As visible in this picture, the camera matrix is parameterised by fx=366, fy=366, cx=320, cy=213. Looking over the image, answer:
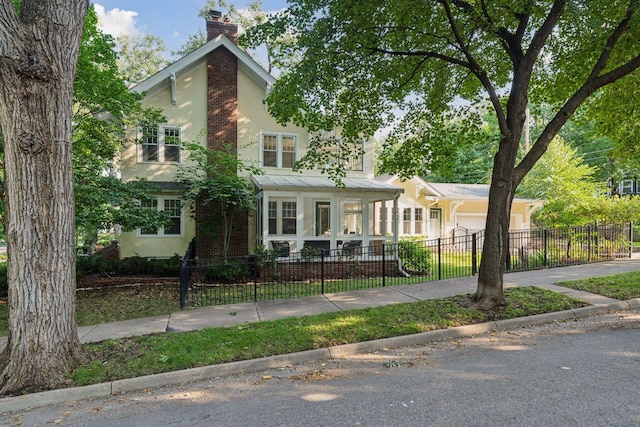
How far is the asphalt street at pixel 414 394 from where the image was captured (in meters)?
3.54

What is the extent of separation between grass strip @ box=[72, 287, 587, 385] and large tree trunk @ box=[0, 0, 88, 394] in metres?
0.57

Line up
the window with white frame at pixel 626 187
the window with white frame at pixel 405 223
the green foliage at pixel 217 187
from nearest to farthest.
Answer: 1. the green foliage at pixel 217 187
2. the window with white frame at pixel 405 223
3. the window with white frame at pixel 626 187

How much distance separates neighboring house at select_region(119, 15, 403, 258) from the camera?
520 inches

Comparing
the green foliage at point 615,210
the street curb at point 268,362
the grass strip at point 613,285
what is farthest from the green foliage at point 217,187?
the green foliage at point 615,210

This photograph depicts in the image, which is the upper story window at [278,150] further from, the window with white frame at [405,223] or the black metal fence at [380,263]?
the window with white frame at [405,223]

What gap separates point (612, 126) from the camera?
32.6 feet

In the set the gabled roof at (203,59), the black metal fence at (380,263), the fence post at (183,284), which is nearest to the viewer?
the fence post at (183,284)

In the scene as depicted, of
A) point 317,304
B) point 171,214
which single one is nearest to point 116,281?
point 171,214

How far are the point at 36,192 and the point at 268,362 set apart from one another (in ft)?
12.0

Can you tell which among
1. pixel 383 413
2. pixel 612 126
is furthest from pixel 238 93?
pixel 383 413

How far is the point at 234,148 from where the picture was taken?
14.1 m

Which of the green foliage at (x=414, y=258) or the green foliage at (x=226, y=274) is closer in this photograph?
the green foliage at (x=226, y=274)

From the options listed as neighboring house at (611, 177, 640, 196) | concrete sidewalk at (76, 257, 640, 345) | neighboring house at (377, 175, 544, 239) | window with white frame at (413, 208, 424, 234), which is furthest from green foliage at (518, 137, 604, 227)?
neighboring house at (611, 177, 640, 196)

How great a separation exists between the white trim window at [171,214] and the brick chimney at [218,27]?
22.4ft
